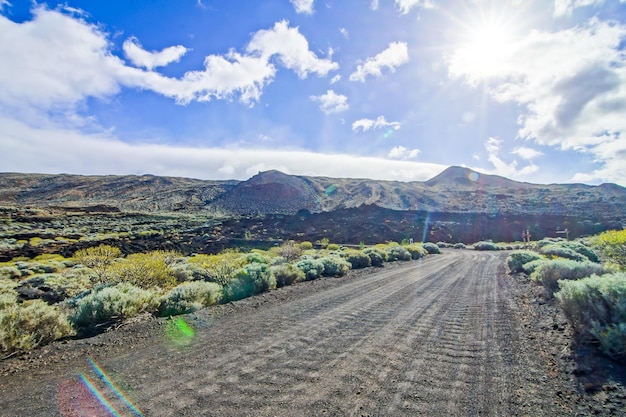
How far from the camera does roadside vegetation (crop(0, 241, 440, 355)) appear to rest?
609 cm

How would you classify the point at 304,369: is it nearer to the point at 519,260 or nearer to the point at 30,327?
the point at 30,327

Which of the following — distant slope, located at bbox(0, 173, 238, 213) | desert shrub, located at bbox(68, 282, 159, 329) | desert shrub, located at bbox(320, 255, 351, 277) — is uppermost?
distant slope, located at bbox(0, 173, 238, 213)

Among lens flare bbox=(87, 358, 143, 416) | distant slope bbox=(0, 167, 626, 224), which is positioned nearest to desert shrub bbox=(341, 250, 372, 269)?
lens flare bbox=(87, 358, 143, 416)

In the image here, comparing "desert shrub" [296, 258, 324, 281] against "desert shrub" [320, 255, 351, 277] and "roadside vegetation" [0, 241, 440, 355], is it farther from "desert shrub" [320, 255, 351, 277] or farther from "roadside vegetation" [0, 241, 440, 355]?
"desert shrub" [320, 255, 351, 277]

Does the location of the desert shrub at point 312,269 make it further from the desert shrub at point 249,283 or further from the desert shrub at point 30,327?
the desert shrub at point 30,327

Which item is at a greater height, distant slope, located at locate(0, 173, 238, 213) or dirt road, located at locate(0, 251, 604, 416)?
distant slope, located at locate(0, 173, 238, 213)

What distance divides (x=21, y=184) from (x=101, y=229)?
3124 inches

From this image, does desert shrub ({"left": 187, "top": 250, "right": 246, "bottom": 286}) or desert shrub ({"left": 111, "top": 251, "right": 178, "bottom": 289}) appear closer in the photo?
desert shrub ({"left": 111, "top": 251, "right": 178, "bottom": 289})

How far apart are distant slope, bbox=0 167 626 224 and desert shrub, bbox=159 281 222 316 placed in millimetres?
67024

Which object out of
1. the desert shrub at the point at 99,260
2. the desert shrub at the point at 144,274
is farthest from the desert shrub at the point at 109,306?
the desert shrub at the point at 99,260

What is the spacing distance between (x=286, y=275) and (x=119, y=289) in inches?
240

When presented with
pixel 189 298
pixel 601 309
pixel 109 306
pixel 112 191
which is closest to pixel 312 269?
pixel 189 298

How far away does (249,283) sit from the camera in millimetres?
11094

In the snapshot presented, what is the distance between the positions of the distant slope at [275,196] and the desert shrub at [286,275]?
62.9 m
